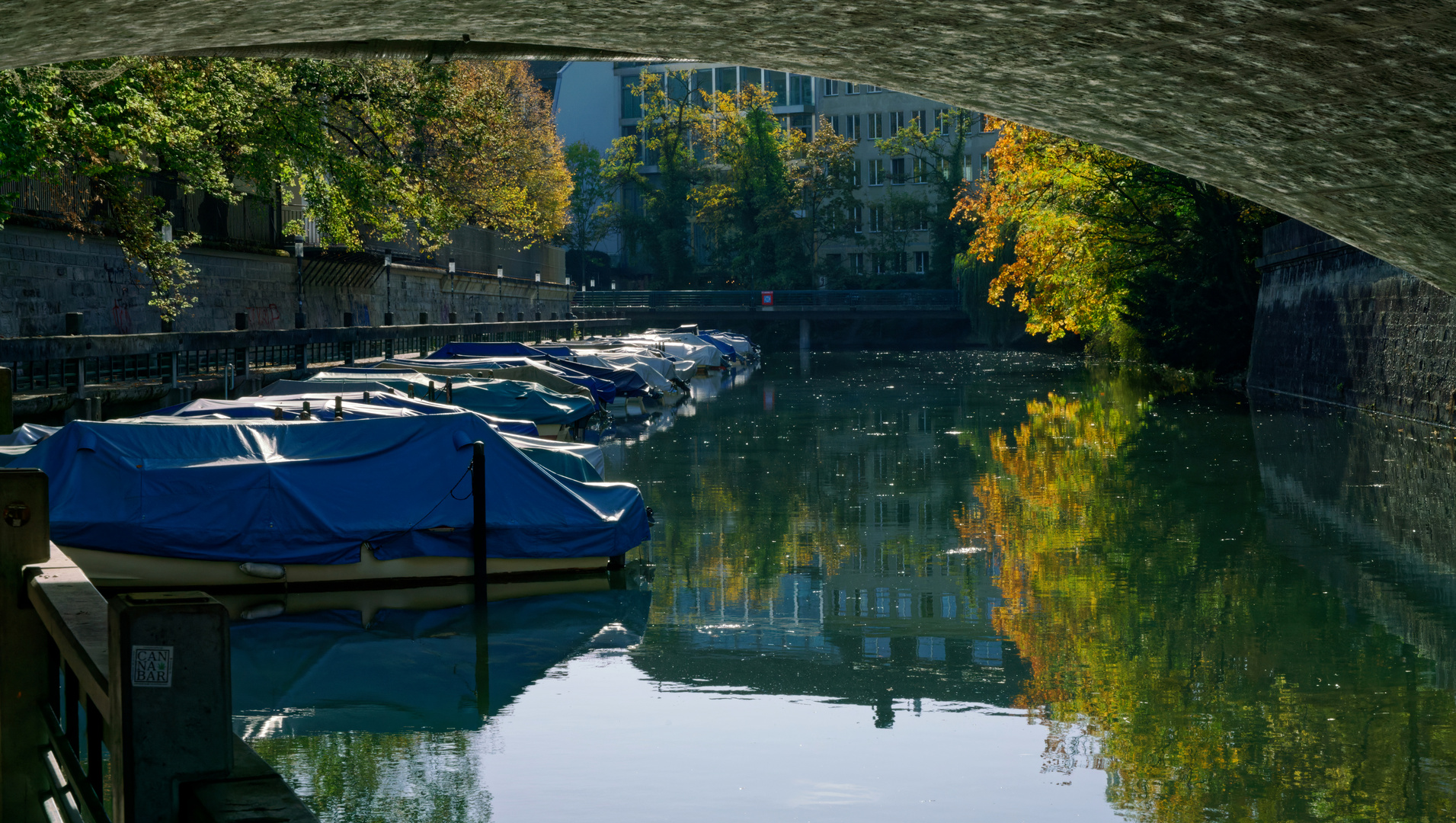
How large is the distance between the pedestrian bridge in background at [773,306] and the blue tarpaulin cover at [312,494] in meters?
65.7

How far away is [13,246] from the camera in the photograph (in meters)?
24.1

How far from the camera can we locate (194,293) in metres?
32.0

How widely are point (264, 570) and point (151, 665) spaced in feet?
35.2

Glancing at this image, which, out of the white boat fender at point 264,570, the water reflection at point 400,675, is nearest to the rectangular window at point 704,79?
the water reflection at point 400,675

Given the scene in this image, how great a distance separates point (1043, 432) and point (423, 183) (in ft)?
56.2

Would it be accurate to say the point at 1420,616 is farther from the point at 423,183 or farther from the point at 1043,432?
the point at 423,183

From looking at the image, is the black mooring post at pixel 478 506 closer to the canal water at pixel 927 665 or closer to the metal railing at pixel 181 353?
the canal water at pixel 927 665

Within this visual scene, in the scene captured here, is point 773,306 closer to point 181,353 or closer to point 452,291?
point 452,291

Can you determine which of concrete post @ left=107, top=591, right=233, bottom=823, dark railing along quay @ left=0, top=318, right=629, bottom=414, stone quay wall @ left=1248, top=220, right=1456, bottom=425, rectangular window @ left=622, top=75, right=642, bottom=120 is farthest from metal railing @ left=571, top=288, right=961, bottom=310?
concrete post @ left=107, top=591, right=233, bottom=823

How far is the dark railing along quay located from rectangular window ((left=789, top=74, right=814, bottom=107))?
6104 cm

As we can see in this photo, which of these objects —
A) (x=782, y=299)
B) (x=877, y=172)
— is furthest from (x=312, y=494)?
(x=877, y=172)

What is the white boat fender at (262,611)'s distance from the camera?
1267 cm

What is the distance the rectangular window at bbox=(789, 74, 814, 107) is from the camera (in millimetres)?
95562

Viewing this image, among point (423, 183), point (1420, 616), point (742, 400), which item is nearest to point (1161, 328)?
point (742, 400)
